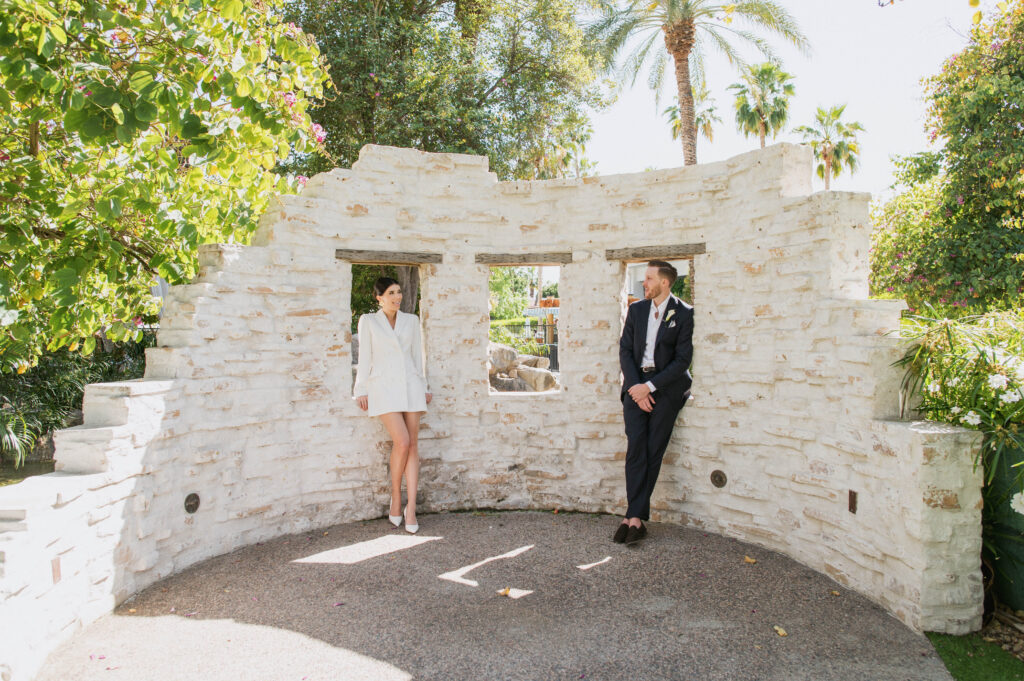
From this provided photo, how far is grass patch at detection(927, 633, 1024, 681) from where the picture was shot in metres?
2.93

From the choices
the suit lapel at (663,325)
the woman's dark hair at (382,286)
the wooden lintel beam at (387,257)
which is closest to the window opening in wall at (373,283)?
the wooden lintel beam at (387,257)

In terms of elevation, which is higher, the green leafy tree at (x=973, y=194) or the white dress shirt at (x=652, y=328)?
the green leafy tree at (x=973, y=194)

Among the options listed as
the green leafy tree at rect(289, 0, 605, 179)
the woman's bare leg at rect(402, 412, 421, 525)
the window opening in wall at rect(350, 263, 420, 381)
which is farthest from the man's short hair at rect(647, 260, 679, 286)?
the window opening in wall at rect(350, 263, 420, 381)

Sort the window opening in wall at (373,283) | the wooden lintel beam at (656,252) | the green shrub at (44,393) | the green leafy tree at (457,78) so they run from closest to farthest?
the wooden lintel beam at (656,252), the green shrub at (44,393), the green leafy tree at (457,78), the window opening in wall at (373,283)

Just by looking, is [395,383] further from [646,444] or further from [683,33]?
[683,33]

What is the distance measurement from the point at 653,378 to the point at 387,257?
8.16 feet

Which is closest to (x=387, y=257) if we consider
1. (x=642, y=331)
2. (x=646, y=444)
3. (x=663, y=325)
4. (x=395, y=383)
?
(x=395, y=383)

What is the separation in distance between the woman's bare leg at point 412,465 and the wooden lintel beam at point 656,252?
7.21 feet

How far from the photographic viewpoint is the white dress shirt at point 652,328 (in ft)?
16.4

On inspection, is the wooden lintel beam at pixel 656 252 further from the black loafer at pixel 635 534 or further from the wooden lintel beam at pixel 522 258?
the black loafer at pixel 635 534

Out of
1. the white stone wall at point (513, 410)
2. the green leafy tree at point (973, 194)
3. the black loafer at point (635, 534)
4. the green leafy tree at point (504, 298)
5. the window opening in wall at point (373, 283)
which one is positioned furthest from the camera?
the green leafy tree at point (504, 298)

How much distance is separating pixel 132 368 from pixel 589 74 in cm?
1040

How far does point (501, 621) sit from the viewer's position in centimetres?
355

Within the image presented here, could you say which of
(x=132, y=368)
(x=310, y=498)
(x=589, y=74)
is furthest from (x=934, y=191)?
(x=132, y=368)
